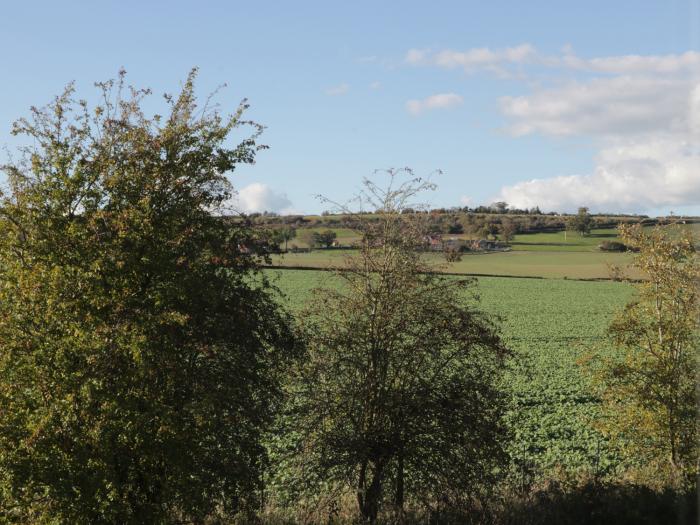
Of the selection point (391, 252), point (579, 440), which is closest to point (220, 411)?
point (391, 252)

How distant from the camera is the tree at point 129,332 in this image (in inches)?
453

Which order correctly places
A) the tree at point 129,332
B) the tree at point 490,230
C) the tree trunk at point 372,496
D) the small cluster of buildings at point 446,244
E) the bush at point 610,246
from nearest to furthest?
Result: the tree at point 129,332 → the tree trunk at point 372,496 → the small cluster of buildings at point 446,244 → the tree at point 490,230 → the bush at point 610,246

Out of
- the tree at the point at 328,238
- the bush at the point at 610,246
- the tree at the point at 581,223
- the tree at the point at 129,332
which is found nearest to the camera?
the tree at the point at 129,332

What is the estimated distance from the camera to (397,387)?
53.7 feet

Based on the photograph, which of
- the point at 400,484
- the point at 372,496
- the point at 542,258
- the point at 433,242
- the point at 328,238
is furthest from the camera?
the point at 542,258

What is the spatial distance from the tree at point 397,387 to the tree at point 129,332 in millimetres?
1925

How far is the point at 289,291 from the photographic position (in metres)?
74.6

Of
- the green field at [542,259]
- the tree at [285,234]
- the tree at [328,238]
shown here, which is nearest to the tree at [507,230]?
the green field at [542,259]

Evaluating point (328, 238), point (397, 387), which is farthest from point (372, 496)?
point (328, 238)

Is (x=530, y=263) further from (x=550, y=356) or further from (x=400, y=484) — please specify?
(x=400, y=484)

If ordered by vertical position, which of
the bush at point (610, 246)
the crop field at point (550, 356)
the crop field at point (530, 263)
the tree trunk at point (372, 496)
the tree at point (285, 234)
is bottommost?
the crop field at point (550, 356)

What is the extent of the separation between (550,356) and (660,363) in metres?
24.0

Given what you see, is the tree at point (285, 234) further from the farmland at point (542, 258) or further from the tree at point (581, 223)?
the tree at point (581, 223)

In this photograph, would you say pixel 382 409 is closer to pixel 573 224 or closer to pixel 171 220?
pixel 171 220
